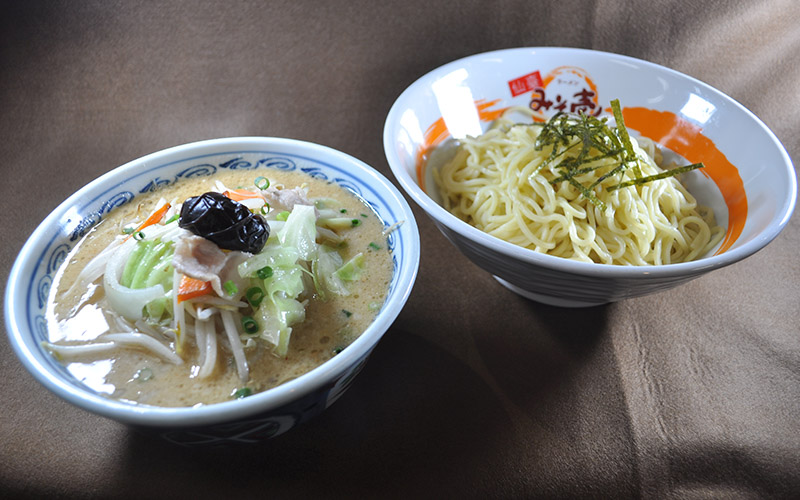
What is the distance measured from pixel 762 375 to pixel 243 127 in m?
2.12

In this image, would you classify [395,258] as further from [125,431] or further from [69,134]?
[69,134]

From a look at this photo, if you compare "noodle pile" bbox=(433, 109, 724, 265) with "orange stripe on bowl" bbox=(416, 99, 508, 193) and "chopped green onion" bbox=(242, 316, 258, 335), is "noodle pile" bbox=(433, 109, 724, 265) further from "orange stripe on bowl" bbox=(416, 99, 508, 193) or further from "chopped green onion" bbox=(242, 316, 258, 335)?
"chopped green onion" bbox=(242, 316, 258, 335)

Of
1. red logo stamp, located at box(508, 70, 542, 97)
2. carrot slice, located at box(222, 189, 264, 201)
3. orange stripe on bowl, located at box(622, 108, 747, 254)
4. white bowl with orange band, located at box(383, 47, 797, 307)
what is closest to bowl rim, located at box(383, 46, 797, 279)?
white bowl with orange band, located at box(383, 47, 797, 307)

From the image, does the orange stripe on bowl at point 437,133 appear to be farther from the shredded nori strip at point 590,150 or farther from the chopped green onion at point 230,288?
the chopped green onion at point 230,288

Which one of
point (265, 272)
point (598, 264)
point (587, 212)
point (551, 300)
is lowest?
point (551, 300)

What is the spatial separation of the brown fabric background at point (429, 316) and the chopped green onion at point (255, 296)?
0.32 m

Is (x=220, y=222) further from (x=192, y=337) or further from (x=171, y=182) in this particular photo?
(x=171, y=182)

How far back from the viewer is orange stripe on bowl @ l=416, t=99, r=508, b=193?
164 cm

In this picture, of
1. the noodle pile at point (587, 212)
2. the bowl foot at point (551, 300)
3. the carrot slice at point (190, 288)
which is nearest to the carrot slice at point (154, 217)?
Answer: the carrot slice at point (190, 288)

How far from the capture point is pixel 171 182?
1.50 meters

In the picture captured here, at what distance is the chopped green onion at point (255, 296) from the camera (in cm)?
113

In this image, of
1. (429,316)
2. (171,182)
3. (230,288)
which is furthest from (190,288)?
(429,316)

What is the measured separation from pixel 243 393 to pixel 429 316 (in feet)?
2.16

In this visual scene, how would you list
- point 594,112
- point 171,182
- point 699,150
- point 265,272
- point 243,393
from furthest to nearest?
point 594,112, point 699,150, point 171,182, point 265,272, point 243,393
